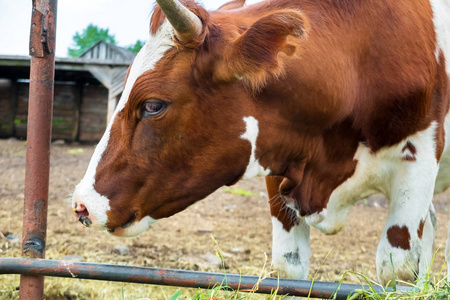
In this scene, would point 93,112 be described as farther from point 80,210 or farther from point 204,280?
point 204,280

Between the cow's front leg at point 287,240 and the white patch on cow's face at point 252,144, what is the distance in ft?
1.68

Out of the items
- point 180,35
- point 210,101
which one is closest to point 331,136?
point 210,101

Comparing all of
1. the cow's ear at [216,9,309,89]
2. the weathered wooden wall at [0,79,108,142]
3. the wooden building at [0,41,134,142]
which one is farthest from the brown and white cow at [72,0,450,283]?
the weathered wooden wall at [0,79,108,142]

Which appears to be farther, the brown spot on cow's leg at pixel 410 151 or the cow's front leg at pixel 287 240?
the cow's front leg at pixel 287 240

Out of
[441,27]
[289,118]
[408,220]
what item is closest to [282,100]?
[289,118]

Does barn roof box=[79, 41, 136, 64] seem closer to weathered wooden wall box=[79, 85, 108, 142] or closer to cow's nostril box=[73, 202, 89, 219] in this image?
weathered wooden wall box=[79, 85, 108, 142]

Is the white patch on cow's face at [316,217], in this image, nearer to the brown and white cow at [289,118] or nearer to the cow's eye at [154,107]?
the brown and white cow at [289,118]

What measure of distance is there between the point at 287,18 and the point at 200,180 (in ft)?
2.13

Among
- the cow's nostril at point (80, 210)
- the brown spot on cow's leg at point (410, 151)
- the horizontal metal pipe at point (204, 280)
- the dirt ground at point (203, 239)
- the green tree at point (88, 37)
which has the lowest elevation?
the green tree at point (88, 37)

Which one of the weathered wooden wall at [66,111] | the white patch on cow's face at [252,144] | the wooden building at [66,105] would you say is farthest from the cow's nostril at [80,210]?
the weathered wooden wall at [66,111]

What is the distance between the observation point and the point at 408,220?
2.22 meters

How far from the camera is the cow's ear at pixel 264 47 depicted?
1.69 metres

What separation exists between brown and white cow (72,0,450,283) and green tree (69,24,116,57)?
33366mm

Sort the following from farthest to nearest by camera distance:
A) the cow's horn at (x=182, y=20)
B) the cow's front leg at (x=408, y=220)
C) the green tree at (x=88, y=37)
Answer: the green tree at (x=88, y=37), the cow's front leg at (x=408, y=220), the cow's horn at (x=182, y=20)
